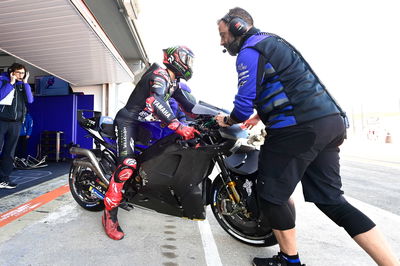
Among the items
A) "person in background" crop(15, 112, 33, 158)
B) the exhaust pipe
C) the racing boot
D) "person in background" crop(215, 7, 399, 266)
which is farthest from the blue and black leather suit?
→ "person in background" crop(15, 112, 33, 158)

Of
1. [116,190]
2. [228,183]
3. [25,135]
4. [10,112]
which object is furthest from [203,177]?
[25,135]

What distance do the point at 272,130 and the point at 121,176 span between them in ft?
5.22

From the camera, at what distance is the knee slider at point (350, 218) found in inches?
64.2

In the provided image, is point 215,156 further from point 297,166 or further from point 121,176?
point 121,176

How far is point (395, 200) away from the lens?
4066mm

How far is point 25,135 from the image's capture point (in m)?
7.27

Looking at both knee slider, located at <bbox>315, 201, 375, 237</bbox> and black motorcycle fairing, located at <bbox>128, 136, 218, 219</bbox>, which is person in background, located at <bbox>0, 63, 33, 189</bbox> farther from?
knee slider, located at <bbox>315, 201, 375, 237</bbox>

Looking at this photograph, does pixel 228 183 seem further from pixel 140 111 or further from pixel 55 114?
pixel 55 114

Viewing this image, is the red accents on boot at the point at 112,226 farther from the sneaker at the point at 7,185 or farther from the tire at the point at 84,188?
the sneaker at the point at 7,185

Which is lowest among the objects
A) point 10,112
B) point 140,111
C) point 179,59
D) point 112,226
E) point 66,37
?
point 112,226

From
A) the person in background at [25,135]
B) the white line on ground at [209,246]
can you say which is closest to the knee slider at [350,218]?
the white line on ground at [209,246]

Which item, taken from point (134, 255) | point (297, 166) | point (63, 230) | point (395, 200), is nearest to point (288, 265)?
point (297, 166)

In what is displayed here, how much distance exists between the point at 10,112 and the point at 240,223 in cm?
426

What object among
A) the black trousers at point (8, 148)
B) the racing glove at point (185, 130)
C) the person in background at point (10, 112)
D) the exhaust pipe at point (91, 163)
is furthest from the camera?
the black trousers at point (8, 148)
